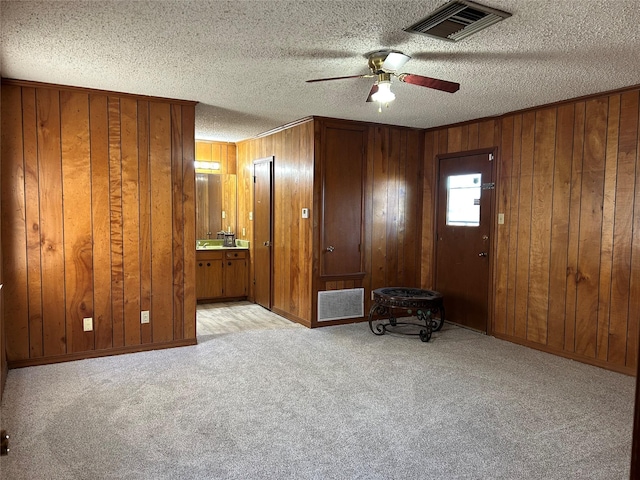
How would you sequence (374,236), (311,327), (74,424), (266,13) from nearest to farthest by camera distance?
(266,13)
(74,424)
(311,327)
(374,236)

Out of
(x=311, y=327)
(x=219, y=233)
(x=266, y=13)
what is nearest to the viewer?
(x=266, y=13)

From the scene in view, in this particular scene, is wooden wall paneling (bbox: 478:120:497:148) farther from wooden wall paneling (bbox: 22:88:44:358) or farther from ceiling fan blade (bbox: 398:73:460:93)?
wooden wall paneling (bbox: 22:88:44:358)

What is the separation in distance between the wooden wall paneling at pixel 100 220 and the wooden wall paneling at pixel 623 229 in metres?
4.64

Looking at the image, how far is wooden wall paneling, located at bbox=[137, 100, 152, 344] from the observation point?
444cm

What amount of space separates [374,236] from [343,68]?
2767 millimetres

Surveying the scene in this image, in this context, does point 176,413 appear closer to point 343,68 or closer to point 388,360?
point 388,360

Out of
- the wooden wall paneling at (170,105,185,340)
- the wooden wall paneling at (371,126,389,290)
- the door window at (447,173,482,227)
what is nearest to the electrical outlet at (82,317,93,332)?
the wooden wall paneling at (170,105,185,340)

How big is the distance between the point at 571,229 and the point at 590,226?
184 mm

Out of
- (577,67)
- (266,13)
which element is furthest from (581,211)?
(266,13)

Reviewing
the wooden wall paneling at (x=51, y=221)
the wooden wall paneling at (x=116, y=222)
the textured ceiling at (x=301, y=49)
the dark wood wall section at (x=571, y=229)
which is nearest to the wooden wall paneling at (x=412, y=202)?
the dark wood wall section at (x=571, y=229)

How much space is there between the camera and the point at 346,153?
564 cm

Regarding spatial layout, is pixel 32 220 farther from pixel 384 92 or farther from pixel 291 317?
pixel 384 92

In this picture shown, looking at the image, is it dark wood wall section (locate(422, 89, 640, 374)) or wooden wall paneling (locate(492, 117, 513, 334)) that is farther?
wooden wall paneling (locate(492, 117, 513, 334))

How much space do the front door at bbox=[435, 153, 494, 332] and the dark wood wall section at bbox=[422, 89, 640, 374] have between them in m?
0.18
